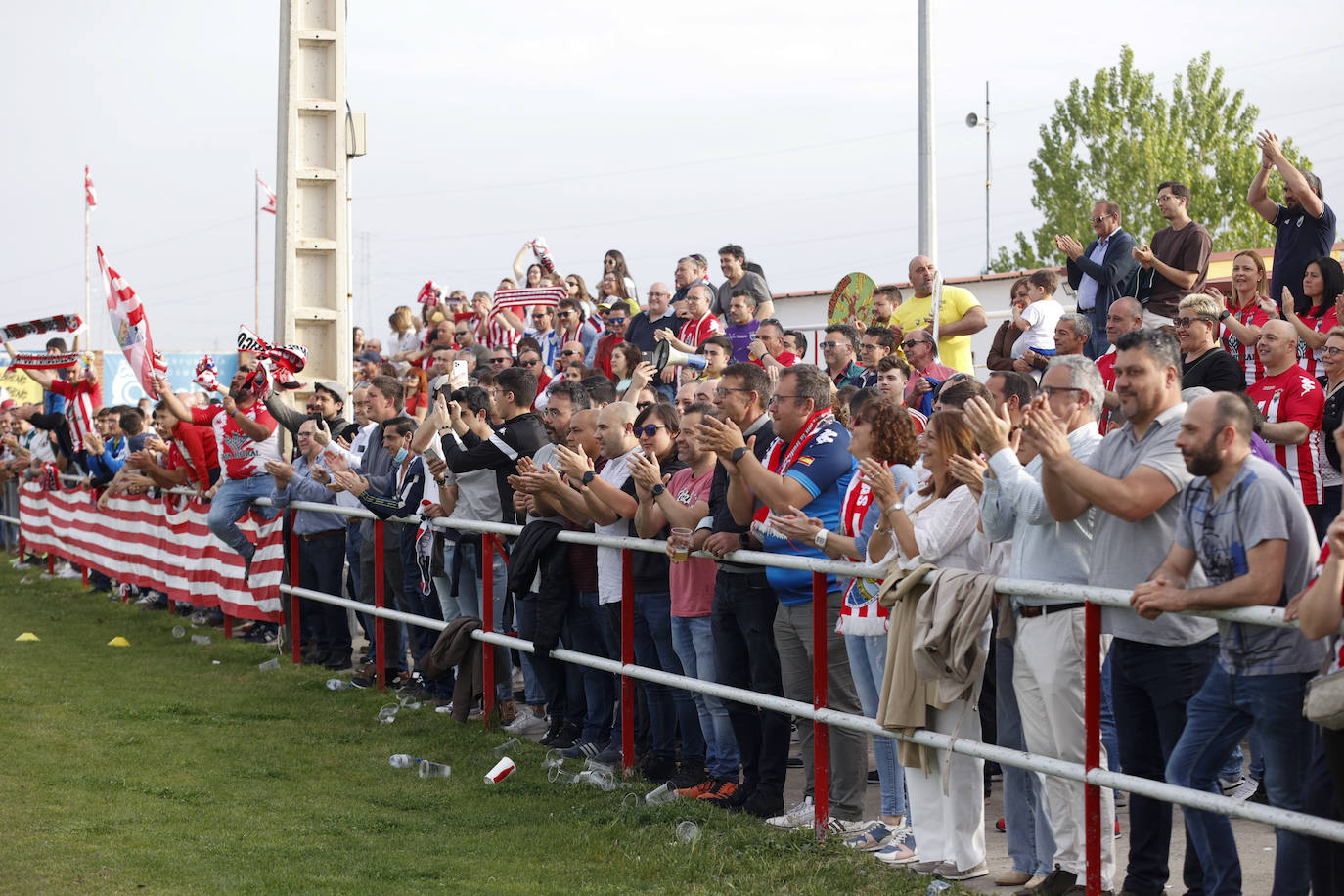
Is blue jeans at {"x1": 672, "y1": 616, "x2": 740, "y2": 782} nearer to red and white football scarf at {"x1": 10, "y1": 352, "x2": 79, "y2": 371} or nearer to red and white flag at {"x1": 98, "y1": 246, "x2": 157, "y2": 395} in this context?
red and white flag at {"x1": 98, "y1": 246, "x2": 157, "y2": 395}

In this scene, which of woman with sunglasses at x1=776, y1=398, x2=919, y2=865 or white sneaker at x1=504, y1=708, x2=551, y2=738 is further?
white sneaker at x1=504, y1=708, x2=551, y2=738

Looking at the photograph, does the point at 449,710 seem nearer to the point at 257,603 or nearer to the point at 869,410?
the point at 257,603

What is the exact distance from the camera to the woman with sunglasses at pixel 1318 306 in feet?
31.6

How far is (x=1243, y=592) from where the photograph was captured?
16.2 feet

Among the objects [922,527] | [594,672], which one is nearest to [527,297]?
[594,672]

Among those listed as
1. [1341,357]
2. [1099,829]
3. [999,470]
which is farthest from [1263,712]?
[1341,357]

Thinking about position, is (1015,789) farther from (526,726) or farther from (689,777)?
(526,726)

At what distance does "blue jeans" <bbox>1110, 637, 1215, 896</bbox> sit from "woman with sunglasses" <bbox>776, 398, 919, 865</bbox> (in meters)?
1.26

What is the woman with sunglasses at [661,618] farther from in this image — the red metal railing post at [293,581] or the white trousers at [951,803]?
the red metal railing post at [293,581]

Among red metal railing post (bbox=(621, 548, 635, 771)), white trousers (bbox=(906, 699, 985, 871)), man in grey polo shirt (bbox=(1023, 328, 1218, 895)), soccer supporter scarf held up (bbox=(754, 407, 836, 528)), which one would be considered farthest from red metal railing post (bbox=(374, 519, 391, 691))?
man in grey polo shirt (bbox=(1023, 328, 1218, 895))

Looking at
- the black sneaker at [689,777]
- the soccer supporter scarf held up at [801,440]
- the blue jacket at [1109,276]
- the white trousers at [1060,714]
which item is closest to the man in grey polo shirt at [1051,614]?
the white trousers at [1060,714]

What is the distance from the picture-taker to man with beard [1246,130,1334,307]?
10125mm

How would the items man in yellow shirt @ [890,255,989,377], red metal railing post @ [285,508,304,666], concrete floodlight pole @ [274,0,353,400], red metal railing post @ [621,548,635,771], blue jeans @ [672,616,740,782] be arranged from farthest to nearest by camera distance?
concrete floodlight pole @ [274,0,353,400]
red metal railing post @ [285,508,304,666]
man in yellow shirt @ [890,255,989,377]
red metal railing post @ [621,548,635,771]
blue jeans @ [672,616,740,782]

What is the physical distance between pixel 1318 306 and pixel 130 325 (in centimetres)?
1050
